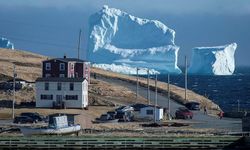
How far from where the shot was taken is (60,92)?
74.4 meters

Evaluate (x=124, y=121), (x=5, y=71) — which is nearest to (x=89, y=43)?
(x=5, y=71)

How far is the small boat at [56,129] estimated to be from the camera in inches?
1991

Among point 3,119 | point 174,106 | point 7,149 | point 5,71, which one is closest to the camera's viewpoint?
point 7,149

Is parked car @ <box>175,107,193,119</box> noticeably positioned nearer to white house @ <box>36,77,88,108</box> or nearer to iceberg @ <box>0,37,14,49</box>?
white house @ <box>36,77,88,108</box>

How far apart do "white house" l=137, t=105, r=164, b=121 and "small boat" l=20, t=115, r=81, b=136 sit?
15711 mm

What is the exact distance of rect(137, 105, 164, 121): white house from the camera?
6875cm

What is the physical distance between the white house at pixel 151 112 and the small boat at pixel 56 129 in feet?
51.5

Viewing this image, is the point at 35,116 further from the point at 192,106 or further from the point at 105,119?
the point at 192,106

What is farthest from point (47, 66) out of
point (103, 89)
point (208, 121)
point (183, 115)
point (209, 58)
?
point (209, 58)

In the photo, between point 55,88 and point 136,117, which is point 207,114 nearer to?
point 136,117

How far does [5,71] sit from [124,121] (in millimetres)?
32588

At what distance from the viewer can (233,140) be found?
46.3 metres

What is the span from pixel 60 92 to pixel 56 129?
22997 mm

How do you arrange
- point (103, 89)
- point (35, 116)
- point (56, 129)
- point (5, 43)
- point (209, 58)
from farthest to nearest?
1. point (209, 58)
2. point (5, 43)
3. point (103, 89)
4. point (35, 116)
5. point (56, 129)
